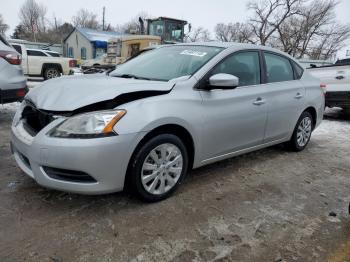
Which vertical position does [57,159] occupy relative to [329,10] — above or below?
below

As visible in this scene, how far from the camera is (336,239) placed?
2648 mm

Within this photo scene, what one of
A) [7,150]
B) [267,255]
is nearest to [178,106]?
[267,255]

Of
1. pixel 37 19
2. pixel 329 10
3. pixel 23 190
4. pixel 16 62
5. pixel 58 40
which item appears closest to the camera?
pixel 23 190

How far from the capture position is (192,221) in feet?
9.17

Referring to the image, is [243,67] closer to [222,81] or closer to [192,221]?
[222,81]

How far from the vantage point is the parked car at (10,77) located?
515 centimetres

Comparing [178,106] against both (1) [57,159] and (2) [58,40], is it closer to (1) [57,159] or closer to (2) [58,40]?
(1) [57,159]

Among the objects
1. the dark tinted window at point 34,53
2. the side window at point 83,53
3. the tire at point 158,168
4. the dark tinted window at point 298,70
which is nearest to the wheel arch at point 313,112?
the dark tinted window at point 298,70

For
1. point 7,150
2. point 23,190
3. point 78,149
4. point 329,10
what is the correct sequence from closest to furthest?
point 78,149, point 23,190, point 7,150, point 329,10

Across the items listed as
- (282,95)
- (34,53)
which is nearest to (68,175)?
(282,95)

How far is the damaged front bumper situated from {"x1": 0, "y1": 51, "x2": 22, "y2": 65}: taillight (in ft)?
10.1

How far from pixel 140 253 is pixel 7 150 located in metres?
2.87

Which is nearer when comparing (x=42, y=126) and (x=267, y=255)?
(x=267, y=255)

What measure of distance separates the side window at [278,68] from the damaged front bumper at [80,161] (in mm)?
2360
